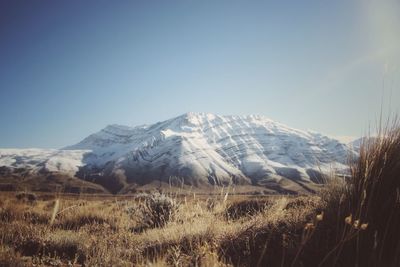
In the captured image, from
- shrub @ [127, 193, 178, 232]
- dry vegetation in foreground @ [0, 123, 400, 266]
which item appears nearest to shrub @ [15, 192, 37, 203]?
shrub @ [127, 193, 178, 232]

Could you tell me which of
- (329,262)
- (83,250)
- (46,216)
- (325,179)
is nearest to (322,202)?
(325,179)

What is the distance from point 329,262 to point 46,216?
23.4 feet

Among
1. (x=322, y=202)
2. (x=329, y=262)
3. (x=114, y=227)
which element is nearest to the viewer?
(x=329, y=262)

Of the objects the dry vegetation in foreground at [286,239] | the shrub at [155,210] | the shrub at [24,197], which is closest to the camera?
the dry vegetation in foreground at [286,239]

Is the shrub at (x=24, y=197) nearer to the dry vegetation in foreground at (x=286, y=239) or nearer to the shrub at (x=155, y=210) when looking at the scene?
the shrub at (x=155, y=210)

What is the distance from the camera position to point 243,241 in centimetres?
439

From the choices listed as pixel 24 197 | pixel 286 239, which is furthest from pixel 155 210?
pixel 24 197

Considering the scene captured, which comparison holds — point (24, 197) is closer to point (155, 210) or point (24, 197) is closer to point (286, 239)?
point (155, 210)

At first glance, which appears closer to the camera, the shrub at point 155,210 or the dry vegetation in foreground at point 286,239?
the dry vegetation in foreground at point 286,239

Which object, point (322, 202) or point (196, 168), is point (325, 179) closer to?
point (322, 202)

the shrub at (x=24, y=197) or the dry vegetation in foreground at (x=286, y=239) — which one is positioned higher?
the dry vegetation in foreground at (x=286, y=239)

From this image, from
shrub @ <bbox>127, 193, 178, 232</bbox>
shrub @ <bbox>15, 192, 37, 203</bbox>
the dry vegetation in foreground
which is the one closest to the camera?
the dry vegetation in foreground

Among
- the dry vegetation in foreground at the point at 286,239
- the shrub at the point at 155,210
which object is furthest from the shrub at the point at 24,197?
the dry vegetation in foreground at the point at 286,239

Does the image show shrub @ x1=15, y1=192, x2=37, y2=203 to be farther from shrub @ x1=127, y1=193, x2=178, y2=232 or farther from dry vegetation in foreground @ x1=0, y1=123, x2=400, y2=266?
dry vegetation in foreground @ x1=0, y1=123, x2=400, y2=266
